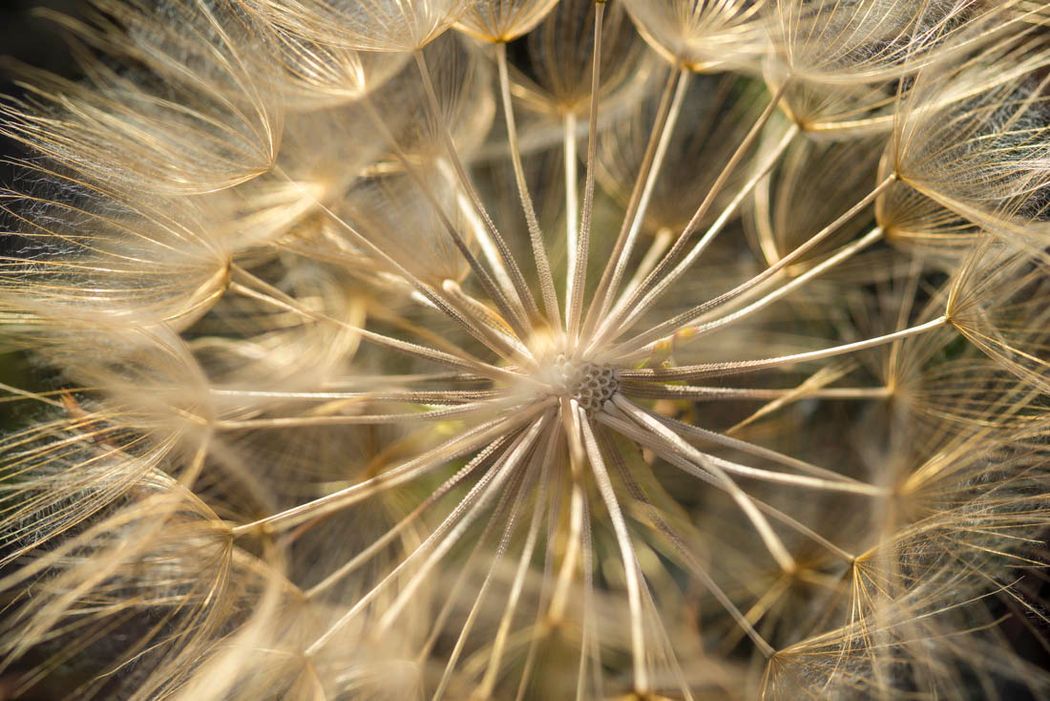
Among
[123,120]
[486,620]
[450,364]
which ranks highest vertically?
[123,120]

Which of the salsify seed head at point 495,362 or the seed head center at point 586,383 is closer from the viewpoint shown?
the salsify seed head at point 495,362

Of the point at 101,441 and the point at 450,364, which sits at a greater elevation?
the point at 450,364

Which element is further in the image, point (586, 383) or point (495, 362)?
point (495, 362)

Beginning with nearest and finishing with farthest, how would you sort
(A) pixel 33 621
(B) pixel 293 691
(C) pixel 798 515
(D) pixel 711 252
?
(A) pixel 33 621 < (B) pixel 293 691 < (C) pixel 798 515 < (D) pixel 711 252

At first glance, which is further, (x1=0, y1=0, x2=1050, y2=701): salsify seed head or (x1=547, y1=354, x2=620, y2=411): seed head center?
(x1=547, y1=354, x2=620, y2=411): seed head center

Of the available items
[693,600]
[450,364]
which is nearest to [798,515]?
[693,600]

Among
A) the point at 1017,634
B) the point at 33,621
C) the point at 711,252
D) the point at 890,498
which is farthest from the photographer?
the point at 711,252

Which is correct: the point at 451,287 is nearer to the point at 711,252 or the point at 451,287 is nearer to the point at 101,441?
the point at 101,441

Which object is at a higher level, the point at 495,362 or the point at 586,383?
the point at 495,362
